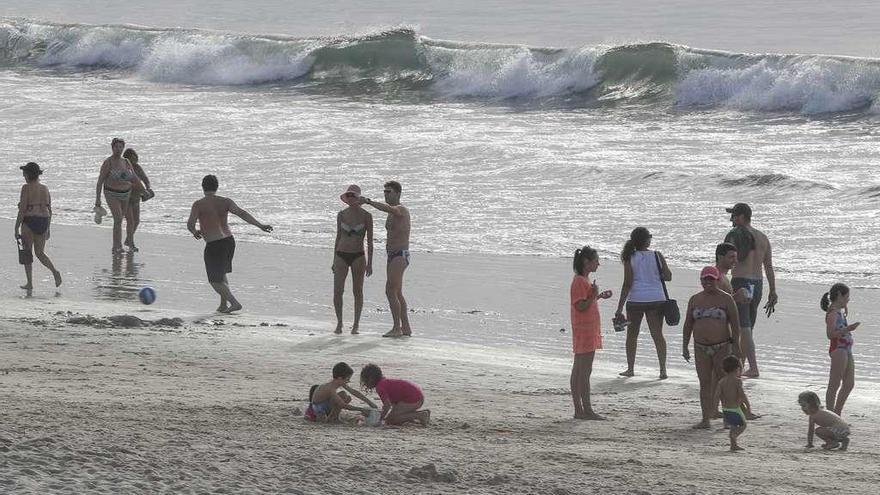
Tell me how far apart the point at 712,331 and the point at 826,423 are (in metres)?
0.99

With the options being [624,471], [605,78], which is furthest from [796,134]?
[624,471]

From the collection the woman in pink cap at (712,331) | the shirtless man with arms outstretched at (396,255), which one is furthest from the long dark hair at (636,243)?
the shirtless man with arms outstretched at (396,255)

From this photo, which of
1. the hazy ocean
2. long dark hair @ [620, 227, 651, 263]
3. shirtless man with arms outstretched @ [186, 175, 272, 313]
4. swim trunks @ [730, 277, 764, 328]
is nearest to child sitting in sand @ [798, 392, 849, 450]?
swim trunks @ [730, 277, 764, 328]

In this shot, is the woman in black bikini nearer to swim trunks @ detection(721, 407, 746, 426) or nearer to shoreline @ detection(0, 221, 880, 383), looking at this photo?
shoreline @ detection(0, 221, 880, 383)

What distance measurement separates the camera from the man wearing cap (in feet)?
37.9

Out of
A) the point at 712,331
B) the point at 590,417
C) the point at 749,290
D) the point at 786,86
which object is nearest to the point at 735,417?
the point at 712,331

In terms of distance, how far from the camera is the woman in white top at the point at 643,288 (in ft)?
37.6

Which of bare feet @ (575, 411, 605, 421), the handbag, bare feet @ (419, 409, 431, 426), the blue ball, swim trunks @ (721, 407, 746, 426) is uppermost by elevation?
the handbag

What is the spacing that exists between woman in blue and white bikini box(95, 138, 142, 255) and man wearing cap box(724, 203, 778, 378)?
25.8ft

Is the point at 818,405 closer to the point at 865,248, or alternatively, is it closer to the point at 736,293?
the point at 736,293

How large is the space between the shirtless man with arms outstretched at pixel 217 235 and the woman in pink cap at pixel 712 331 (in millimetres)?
5189

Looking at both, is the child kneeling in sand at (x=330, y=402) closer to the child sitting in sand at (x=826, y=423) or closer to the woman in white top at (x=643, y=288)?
the child sitting in sand at (x=826, y=423)

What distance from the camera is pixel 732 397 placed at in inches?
365

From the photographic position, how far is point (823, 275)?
1602cm
